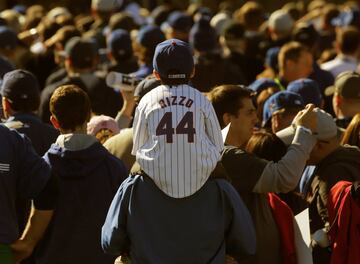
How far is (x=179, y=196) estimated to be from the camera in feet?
20.1

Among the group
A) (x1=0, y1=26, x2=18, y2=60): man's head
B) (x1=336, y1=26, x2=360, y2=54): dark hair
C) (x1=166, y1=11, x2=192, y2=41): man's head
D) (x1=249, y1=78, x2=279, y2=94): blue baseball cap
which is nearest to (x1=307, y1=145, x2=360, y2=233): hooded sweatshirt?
(x1=249, y1=78, x2=279, y2=94): blue baseball cap

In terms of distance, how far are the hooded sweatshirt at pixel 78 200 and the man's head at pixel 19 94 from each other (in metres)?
0.97

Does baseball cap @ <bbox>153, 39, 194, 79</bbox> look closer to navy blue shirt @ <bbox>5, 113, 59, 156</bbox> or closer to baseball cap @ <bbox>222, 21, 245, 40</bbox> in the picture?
navy blue shirt @ <bbox>5, 113, 59, 156</bbox>

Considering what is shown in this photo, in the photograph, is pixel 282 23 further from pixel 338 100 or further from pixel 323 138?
pixel 323 138

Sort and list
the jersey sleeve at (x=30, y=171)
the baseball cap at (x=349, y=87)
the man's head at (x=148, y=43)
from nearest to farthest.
Result: the jersey sleeve at (x=30, y=171) < the baseball cap at (x=349, y=87) < the man's head at (x=148, y=43)

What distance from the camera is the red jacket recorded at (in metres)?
6.73

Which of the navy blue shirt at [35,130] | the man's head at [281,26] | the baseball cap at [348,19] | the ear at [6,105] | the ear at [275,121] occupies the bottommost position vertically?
the baseball cap at [348,19]

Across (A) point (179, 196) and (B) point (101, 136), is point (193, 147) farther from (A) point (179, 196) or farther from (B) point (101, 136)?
(B) point (101, 136)

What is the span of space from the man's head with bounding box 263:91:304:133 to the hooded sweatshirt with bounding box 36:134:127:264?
2.08 m

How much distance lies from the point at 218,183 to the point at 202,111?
1.27ft

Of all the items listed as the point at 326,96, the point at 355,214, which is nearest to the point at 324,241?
the point at 355,214

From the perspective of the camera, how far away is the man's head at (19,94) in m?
7.91

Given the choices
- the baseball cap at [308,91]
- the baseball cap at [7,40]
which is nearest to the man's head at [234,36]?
the baseball cap at [7,40]

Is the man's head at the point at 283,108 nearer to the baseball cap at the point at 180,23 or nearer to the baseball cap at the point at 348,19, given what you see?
the baseball cap at the point at 180,23
